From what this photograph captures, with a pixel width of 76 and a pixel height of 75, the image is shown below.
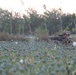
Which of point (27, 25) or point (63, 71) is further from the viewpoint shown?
point (27, 25)

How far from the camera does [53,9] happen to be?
52.1m

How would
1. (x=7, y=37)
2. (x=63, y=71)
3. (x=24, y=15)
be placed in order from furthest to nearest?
(x=24, y=15), (x=7, y=37), (x=63, y=71)

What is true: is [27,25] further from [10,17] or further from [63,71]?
[63,71]

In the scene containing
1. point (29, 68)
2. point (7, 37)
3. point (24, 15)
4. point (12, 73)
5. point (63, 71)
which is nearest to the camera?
point (12, 73)

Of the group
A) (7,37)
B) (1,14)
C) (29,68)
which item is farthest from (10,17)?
(29,68)

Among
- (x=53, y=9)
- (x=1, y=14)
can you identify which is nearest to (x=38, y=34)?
(x=53, y=9)

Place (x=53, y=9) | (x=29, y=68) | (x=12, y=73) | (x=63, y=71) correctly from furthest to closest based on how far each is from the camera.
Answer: (x=53, y=9)
(x=29, y=68)
(x=63, y=71)
(x=12, y=73)

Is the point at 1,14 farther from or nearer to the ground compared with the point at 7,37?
farther from the ground

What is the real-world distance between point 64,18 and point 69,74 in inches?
2005

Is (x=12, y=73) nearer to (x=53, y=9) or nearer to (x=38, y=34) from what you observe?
(x=38, y=34)

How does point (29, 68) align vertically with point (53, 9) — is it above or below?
below

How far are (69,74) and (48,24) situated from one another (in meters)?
50.1

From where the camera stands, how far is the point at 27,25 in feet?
192

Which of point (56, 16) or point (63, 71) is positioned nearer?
point (63, 71)
